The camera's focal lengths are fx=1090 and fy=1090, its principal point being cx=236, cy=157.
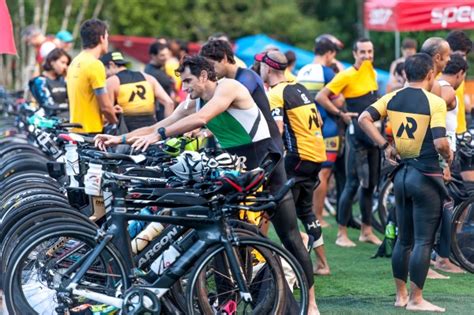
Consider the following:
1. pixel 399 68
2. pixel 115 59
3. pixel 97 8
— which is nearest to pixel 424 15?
pixel 399 68

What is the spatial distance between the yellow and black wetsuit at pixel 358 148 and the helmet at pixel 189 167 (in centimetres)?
460

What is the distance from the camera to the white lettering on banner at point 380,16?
15.8m

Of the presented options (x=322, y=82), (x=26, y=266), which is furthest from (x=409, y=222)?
(x=322, y=82)

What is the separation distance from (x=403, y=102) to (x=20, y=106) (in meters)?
6.21

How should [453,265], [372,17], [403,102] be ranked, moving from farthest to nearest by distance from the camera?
[372,17]
[453,265]
[403,102]

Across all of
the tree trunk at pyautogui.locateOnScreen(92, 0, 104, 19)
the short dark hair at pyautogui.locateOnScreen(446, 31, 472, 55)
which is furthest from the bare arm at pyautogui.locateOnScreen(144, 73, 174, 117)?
the tree trunk at pyautogui.locateOnScreen(92, 0, 104, 19)

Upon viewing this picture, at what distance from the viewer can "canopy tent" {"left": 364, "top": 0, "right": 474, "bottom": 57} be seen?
1395cm

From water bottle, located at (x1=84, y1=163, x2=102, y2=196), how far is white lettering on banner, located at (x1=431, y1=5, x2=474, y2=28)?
7.68m

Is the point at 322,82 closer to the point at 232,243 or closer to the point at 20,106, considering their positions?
the point at 20,106

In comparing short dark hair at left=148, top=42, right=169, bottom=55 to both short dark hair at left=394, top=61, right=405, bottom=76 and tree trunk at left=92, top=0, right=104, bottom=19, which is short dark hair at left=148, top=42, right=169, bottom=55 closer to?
short dark hair at left=394, top=61, right=405, bottom=76

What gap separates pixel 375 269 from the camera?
1006 centimetres

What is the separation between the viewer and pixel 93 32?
1046cm

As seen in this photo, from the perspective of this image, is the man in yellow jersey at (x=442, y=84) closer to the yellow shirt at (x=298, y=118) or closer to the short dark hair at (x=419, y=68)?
the short dark hair at (x=419, y=68)

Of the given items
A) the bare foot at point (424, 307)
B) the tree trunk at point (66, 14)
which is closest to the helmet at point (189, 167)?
the bare foot at point (424, 307)
